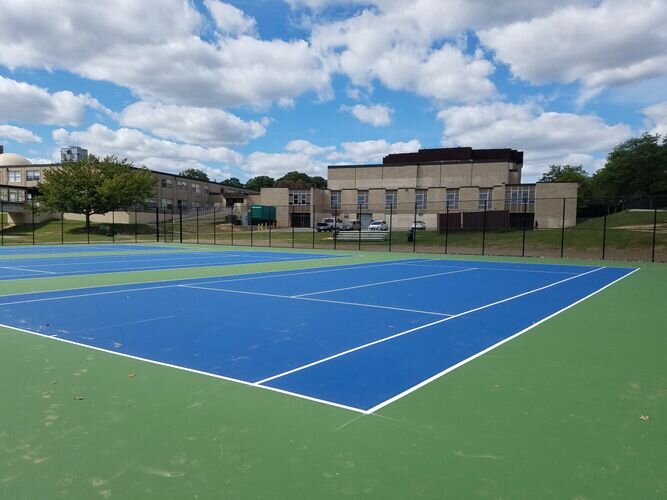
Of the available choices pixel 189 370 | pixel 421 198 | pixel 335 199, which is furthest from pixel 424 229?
pixel 189 370

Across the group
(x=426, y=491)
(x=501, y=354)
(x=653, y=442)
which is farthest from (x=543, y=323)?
(x=426, y=491)

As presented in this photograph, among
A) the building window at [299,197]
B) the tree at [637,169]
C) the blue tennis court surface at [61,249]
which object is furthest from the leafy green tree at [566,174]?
the blue tennis court surface at [61,249]

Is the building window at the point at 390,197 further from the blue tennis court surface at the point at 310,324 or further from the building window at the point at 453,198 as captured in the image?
the blue tennis court surface at the point at 310,324

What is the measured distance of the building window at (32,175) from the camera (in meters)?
79.1

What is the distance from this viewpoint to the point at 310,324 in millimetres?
8273

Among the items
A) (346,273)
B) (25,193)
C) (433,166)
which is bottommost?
(346,273)

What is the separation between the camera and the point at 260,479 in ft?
10.5

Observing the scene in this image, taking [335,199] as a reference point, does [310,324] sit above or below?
below

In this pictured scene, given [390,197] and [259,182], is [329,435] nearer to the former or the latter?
[390,197]

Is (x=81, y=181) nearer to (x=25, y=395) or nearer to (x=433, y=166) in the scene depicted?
(x=433, y=166)

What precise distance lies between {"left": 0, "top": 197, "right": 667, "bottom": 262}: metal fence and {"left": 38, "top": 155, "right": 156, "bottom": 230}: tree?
244cm

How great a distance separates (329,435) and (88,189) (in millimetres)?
57320

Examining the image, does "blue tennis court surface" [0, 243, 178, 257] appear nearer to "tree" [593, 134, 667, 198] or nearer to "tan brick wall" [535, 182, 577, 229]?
"tan brick wall" [535, 182, 577, 229]

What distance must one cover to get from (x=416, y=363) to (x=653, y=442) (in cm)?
260
